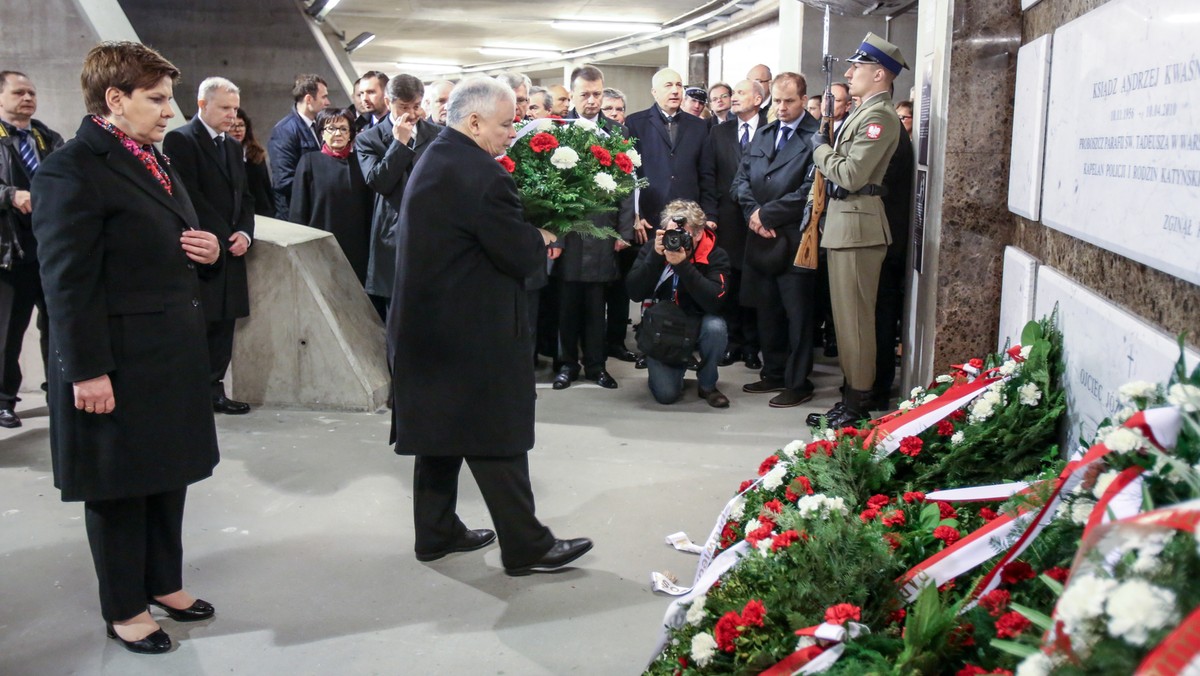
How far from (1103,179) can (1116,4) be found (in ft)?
1.33

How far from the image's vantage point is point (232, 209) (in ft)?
17.5

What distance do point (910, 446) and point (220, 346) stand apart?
3.88 m

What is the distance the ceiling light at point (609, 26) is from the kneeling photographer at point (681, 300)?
1190 centimetres

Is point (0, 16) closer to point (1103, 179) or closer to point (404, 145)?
point (404, 145)

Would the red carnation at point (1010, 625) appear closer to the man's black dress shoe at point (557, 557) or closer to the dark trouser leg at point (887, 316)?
the man's black dress shoe at point (557, 557)

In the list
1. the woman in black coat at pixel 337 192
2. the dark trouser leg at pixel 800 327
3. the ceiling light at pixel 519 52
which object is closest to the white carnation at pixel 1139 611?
the dark trouser leg at pixel 800 327

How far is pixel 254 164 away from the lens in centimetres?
616

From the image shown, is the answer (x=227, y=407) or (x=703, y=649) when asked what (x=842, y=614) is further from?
(x=227, y=407)

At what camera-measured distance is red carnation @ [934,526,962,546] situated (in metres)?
2.22

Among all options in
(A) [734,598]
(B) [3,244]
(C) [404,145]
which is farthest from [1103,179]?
(B) [3,244]

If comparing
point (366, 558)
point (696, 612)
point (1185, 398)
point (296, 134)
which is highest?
point (296, 134)

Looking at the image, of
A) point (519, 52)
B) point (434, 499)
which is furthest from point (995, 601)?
point (519, 52)

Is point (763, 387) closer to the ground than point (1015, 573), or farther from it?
closer to the ground

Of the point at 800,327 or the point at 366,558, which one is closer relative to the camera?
the point at 366,558
